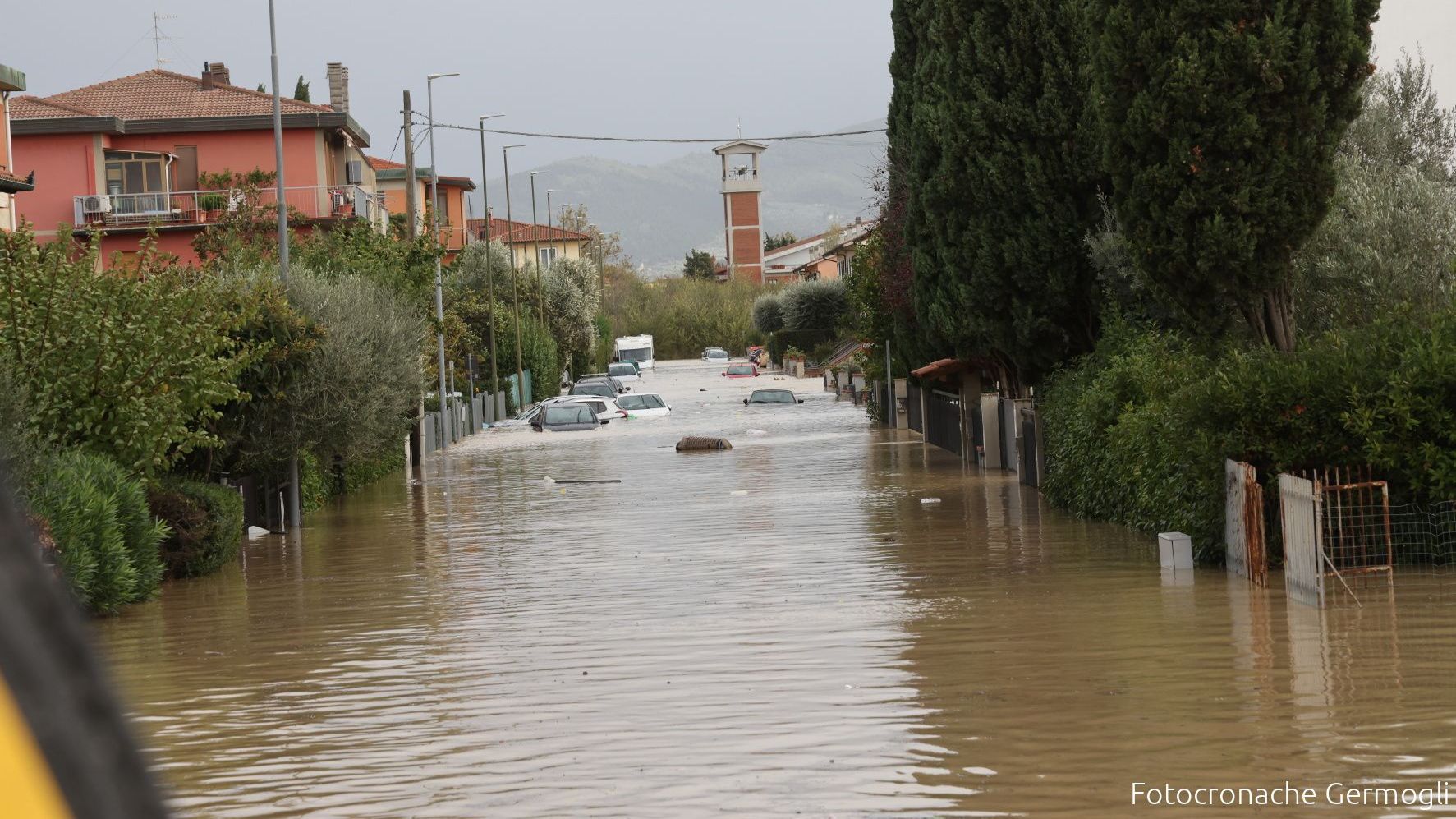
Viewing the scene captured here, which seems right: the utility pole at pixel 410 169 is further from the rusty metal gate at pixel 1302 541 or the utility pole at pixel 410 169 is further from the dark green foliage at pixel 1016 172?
the rusty metal gate at pixel 1302 541

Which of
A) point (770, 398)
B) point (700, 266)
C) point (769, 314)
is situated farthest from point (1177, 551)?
point (700, 266)

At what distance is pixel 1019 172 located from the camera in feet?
89.7

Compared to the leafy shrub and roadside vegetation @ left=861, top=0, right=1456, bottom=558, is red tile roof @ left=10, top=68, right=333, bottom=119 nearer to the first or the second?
roadside vegetation @ left=861, top=0, right=1456, bottom=558

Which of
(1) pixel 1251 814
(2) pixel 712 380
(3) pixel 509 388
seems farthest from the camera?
(2) pixel 712 380

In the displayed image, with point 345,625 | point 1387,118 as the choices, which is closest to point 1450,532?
point 1387,118

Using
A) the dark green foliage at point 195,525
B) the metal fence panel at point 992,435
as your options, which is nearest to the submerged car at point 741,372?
the metal fence panel at point 992,435

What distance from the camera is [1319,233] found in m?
20.5

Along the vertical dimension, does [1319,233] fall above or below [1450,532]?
above

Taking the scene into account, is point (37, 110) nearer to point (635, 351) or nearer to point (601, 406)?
point (601, 406)

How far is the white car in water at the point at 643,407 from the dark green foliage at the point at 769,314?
5523 centimetres

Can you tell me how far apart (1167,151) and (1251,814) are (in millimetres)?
12783

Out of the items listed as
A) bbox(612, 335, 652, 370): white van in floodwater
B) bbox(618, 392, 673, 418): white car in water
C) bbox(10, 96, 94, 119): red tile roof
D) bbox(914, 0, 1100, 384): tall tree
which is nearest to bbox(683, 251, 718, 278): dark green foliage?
bbox(612, 335, 652, 370): white van in floodwater

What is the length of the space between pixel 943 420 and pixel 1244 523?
Answer: 993 inches

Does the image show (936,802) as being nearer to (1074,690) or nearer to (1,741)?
(1074,690)
